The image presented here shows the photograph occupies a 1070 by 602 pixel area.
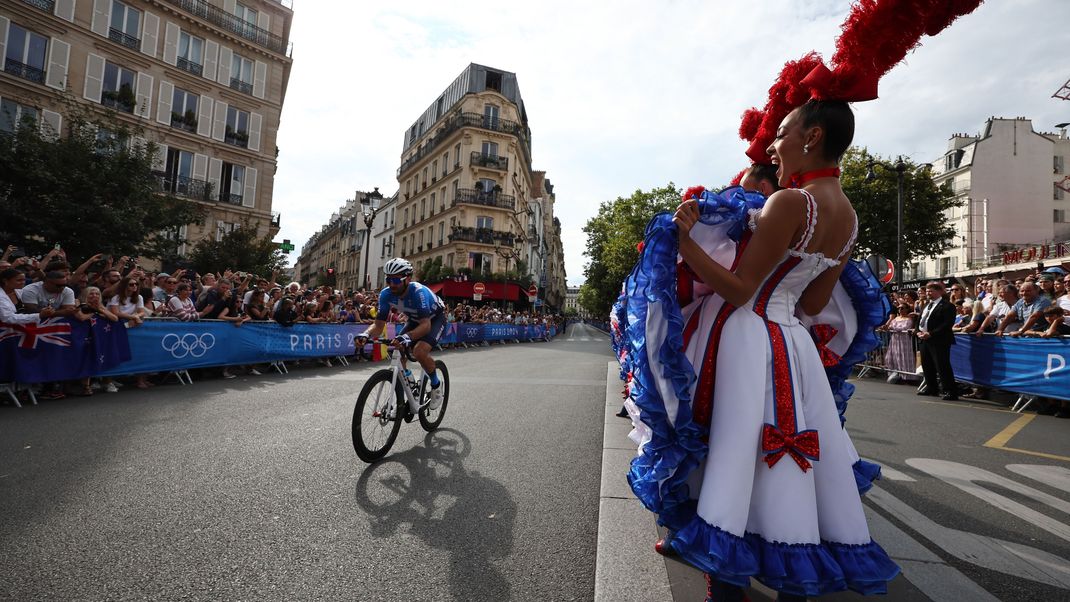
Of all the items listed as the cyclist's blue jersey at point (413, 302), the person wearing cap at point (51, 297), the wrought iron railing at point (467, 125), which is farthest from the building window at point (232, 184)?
the cyclist's blue jersey at point (413, 302)

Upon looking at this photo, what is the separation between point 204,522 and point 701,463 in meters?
2.73

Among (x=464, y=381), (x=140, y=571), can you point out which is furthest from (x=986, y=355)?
(x=140, y=571)

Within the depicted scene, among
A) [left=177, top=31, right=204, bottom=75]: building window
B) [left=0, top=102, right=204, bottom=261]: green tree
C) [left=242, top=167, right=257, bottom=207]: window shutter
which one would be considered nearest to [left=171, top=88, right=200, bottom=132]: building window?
[left=177, top=31, right=204, bottom=75]: building window

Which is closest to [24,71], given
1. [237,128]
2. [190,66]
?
[190,66]

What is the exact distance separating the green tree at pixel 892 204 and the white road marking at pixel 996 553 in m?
27.2

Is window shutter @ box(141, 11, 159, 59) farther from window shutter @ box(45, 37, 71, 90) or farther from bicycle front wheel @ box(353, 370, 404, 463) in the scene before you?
bicycle front wheel @ box(353, 370, 404, 463)

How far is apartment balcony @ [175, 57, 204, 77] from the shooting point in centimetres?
2530

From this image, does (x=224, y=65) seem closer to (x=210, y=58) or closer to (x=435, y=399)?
(x=210, y=58)

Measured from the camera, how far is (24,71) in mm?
20156

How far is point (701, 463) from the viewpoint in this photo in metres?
1.74

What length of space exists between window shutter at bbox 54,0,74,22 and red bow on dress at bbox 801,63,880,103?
30555 mm

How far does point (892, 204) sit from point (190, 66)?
36717mm

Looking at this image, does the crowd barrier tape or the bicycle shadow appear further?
the crowd barrier tape

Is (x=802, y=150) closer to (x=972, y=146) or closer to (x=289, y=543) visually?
(x=289, y=543)
